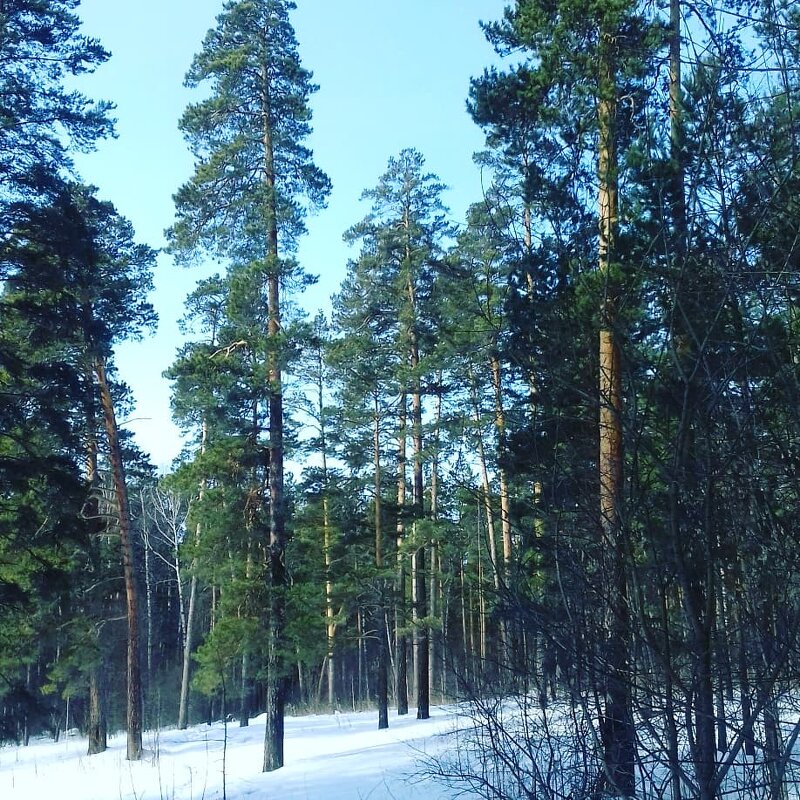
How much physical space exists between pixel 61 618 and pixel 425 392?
1138 cm

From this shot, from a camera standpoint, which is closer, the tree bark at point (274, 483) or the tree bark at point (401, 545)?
the tree bark at point (274, 483)

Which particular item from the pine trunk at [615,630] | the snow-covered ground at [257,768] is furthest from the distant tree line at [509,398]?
the snow-covered ground at [257,768]

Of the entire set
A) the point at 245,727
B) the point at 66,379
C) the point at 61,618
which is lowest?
the point at 245,727

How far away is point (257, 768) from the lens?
16078mm

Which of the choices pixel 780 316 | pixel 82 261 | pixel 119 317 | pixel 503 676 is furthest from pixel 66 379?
pixel 780 316

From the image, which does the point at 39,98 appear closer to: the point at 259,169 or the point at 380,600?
the point at 259,169

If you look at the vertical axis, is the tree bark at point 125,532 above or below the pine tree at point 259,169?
below

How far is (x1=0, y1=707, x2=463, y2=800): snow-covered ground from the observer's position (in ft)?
37.2

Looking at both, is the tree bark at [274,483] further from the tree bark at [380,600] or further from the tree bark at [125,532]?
the tree bark at [125,532]

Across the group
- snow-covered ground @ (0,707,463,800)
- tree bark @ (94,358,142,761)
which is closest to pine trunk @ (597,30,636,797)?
snow-covered ground @ (0,707,463,800)

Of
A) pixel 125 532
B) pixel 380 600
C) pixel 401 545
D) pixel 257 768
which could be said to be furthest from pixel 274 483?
pixel 401 545

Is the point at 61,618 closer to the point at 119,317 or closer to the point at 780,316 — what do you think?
the point at 119,317

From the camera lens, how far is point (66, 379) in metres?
11.2

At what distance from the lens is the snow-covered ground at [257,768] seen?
37.2 ft
